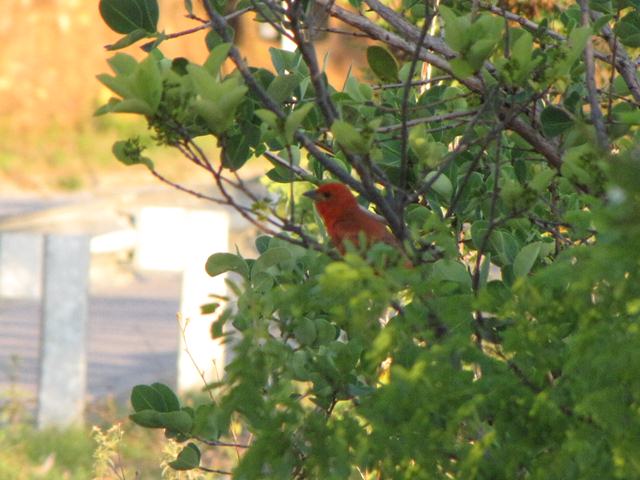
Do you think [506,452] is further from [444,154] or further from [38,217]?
[38,217]

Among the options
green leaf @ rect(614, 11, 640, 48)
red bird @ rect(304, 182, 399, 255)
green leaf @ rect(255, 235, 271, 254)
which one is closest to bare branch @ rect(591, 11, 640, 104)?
green leaf @ rect(614, 11, 640, 48)

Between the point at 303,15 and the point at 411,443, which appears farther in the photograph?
the point at 303,15

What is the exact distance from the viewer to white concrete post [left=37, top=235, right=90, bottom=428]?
7.75 m

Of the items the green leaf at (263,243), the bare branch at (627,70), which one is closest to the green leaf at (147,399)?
the green leaf at (263,243)

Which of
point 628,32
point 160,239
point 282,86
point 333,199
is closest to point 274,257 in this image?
point 282,86

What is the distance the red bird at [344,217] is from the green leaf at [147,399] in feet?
2.07

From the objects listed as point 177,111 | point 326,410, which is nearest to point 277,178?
point 326,410

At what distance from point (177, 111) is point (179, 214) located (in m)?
5.83

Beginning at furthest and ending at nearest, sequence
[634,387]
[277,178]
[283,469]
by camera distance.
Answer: [277,178] → [283,469] → [634,387]

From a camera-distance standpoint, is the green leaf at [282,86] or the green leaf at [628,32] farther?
the green leaf at [628,32]

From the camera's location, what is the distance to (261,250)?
10.3ft

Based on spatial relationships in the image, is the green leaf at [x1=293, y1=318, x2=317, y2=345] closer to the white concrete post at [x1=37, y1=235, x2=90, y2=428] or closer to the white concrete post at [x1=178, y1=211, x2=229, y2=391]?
the white concrete post at [x1=178, y1=211, x2=229, y2=391]

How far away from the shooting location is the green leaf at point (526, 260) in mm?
2529

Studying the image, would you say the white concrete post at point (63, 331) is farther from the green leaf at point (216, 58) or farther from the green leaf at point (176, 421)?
the green leaf at point (216, 58)
